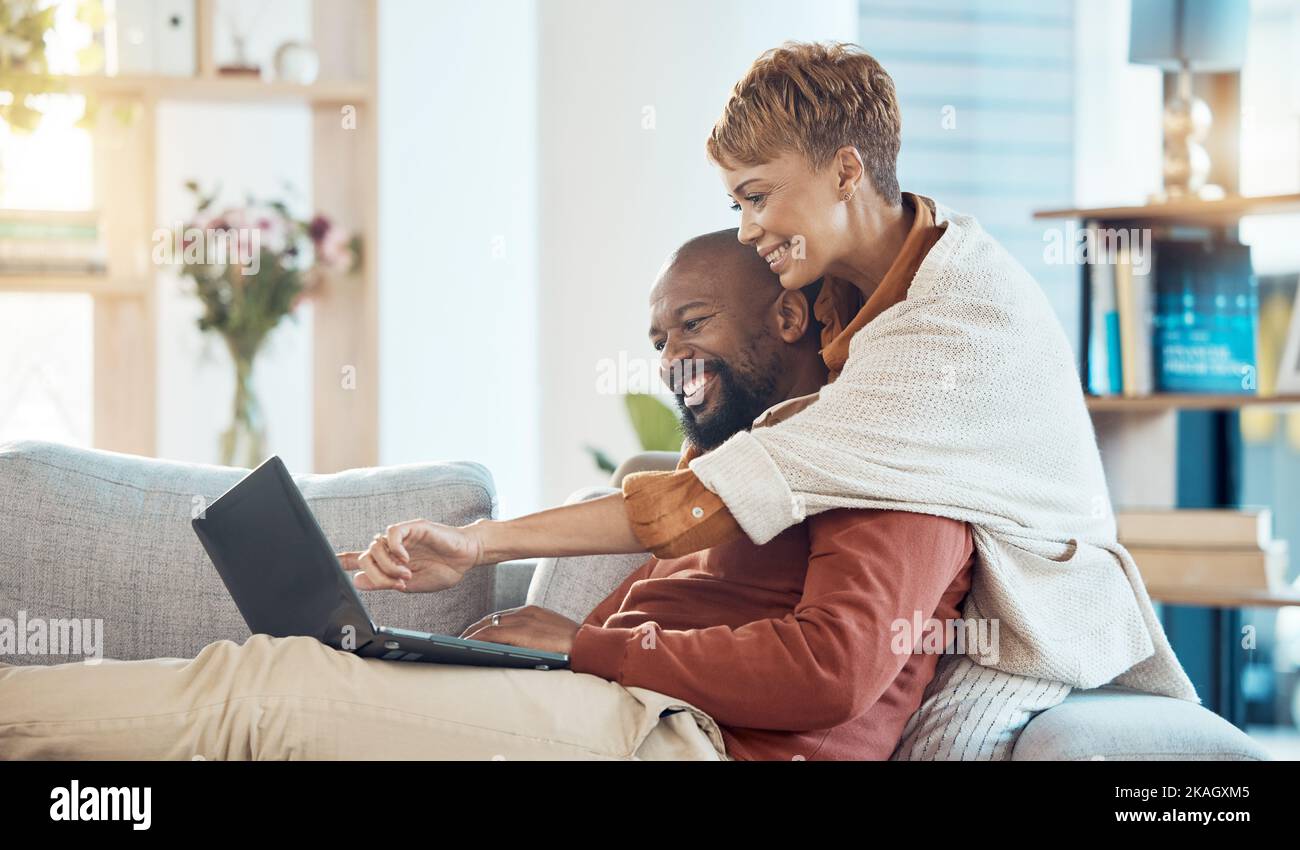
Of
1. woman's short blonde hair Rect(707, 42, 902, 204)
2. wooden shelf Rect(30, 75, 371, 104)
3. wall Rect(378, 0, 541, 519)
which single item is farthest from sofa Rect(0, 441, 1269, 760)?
wooden shelf Rect(30, 75, 371, 104)

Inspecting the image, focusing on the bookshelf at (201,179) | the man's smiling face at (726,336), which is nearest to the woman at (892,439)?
the man's smiling face at (726,336)

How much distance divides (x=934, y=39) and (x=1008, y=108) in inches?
11.9

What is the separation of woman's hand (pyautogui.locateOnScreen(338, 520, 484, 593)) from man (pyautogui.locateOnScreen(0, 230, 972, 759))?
2 cm

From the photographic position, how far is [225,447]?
3436 millimetres

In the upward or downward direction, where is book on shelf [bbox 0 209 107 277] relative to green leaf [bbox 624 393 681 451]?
upward

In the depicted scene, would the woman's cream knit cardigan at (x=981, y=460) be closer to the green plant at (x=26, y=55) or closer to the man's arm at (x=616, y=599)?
the man's arm at (x=616, y=599)

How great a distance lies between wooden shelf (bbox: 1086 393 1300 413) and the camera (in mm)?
2809

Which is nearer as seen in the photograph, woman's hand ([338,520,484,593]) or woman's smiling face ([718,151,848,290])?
woman's hand ([338,520,484,593])

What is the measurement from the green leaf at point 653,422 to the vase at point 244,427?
3.18 feet

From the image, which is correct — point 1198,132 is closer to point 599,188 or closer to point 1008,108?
point 1008,108

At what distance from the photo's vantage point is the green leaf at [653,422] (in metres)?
3.31

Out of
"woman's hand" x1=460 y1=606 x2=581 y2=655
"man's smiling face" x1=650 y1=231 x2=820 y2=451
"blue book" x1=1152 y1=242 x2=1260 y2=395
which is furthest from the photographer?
"blue book" x1=1152 y1=242 x2=1260 y2=395

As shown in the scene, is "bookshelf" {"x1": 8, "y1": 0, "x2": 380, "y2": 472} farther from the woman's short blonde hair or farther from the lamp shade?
the woman's short blonde hair
